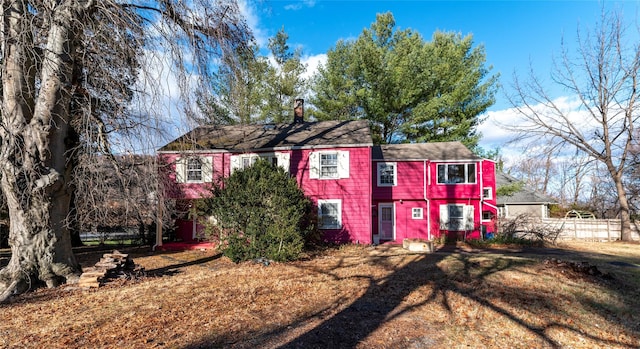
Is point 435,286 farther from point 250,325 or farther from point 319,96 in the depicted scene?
point 319,96

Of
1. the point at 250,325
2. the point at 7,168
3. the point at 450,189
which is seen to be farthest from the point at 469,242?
the point at 7,168

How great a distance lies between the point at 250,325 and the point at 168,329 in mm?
1193

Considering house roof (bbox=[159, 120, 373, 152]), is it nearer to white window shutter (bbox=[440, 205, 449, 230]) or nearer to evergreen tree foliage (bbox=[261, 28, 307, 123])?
white window shutter (bbox=[440, 205, 449, 230])

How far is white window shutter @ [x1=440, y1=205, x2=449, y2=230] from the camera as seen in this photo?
16.5 metres

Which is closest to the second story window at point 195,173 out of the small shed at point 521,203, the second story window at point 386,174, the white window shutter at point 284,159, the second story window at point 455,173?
the white window shutter at point 284,159

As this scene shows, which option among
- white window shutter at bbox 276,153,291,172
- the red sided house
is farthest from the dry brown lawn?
white window shutter at bbox 276,153,291,172

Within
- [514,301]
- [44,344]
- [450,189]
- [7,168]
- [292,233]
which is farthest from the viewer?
[450,189]

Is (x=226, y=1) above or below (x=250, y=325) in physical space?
above

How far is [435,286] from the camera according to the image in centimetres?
731

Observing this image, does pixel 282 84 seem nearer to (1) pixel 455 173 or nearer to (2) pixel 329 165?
(2) pixel 329 165

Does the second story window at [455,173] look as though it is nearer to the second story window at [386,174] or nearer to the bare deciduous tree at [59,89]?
the second story window at [386,174]

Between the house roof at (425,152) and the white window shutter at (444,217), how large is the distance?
250 cm

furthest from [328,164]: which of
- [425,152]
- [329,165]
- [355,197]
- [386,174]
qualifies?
[425,152]

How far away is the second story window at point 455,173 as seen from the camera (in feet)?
54.4
